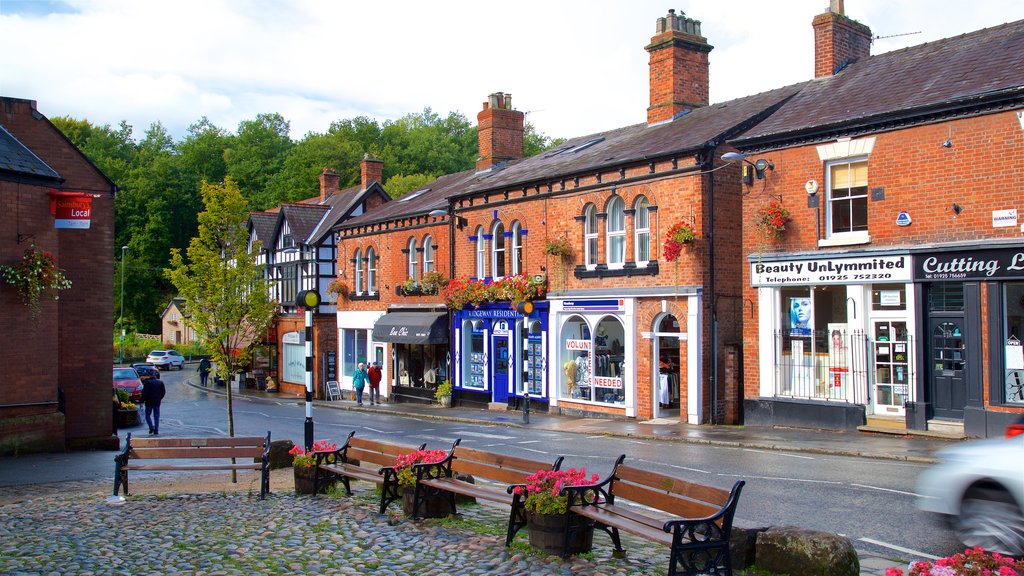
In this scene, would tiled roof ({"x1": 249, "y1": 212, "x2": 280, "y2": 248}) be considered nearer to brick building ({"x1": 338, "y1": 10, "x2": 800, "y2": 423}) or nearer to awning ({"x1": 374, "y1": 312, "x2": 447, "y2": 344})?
awning ({"x1": 374, "y1": 312, "x2": 447, "y2": 344})

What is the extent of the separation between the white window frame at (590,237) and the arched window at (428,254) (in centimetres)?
982

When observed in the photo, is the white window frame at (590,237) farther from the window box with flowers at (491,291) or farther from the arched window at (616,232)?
the window box with flowers at (491,291)

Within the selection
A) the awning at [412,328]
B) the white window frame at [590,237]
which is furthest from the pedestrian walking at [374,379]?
the white window frame at [590,237]

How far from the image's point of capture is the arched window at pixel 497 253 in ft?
99.9

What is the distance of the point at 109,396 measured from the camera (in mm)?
20062

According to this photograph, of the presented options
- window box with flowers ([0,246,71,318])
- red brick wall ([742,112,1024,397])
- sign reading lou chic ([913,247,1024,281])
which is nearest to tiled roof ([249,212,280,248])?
window box with flowers ([0,246,71,318])

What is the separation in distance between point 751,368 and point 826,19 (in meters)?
9.83

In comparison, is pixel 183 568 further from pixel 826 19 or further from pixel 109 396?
pixel 826 19

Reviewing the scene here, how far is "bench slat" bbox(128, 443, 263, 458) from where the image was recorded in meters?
12.7

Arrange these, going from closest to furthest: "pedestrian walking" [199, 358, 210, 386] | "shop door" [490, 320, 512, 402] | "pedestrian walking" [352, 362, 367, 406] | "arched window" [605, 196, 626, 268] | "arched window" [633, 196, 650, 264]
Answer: "arched window" [633, 196, 650, 264]
"arched window" [605, 196, 626, 268]
"shop door" [490, 320, 512, 402]
"pedestrian walking" [352, 362, 367, 406]
"pedestrian walking" [199, 358, 210, 386]

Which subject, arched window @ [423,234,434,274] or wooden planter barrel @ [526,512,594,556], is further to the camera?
arched window @ [423,234,434,274]

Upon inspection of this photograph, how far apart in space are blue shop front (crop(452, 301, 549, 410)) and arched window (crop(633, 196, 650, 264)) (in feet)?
13.9

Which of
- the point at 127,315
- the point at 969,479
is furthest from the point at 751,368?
the point at 127,315

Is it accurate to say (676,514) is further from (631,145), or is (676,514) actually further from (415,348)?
(415,348)
